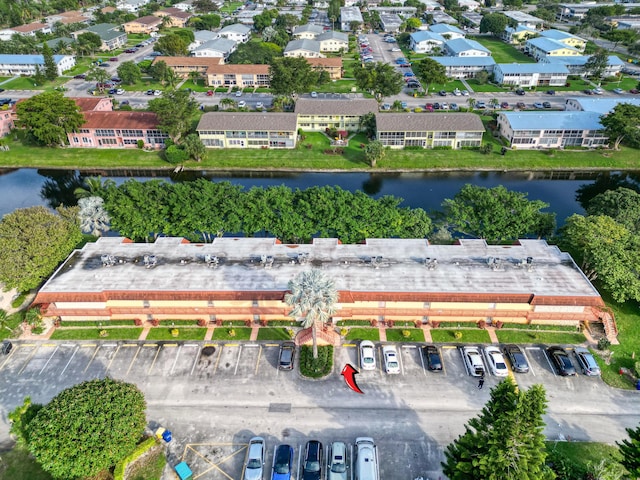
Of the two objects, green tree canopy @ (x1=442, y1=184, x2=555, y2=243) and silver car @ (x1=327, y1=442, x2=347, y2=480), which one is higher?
green tree canopy @ (x1=442, y1=184, x2=555, y2=243)

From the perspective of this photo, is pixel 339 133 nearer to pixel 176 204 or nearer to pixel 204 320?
pixel 176 204

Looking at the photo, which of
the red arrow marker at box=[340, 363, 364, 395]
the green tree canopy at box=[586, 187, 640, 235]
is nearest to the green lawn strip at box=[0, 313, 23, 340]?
the red arrow marker at box=[340, 363, 364, 395]

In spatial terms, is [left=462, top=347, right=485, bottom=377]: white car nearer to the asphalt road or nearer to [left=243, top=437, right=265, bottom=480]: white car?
the asphalt road

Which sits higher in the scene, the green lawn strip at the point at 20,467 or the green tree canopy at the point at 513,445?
the green tree canopy at the point at 513,445

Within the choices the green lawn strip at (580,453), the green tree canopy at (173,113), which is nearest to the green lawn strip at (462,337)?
the green lawn strip at (580,453)

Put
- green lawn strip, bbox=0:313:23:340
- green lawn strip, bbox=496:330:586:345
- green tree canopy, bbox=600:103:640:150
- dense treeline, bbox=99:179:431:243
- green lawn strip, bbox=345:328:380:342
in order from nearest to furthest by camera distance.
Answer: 1. green lawn strip, bbox=496:330:586:345
2. green lawn strip, bbox=345:328:380:342
3. green lawn strip, bbox=0:313:23:340
4. dense treeline, bbox=99:179:431:243
5. green tree canopy, bbox=600:103:640:150

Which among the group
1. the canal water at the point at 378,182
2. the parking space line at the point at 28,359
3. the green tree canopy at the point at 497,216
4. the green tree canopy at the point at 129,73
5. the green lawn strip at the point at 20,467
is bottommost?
the canal water at the point at 378,182

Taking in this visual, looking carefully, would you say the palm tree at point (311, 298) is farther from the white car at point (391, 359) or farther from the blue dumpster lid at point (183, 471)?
the blue dumpster lid at point (183, 471)

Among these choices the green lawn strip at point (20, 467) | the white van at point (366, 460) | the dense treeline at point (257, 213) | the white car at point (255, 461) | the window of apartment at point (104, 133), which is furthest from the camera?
the window of apartment at point (104, 133)
